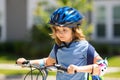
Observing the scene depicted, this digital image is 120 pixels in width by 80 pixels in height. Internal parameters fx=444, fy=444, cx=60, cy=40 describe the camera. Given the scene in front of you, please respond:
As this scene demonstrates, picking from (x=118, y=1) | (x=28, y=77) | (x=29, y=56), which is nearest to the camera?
(x=28, y=77)

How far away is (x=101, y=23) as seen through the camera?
23.2m

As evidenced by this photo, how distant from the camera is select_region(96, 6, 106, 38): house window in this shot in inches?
911

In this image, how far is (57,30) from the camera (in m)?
3.90

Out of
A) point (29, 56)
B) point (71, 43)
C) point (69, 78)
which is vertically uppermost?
point (71, 43)

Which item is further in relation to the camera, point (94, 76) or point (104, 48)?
point (104, 48)

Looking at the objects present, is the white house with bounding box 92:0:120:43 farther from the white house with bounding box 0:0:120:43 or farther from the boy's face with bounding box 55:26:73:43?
the boy's face with bounding box 55:26:73:43

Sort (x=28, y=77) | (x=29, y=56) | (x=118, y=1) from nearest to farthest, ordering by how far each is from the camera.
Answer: (x=28, y=77), (x=29, y=56), (x=118, y=1)

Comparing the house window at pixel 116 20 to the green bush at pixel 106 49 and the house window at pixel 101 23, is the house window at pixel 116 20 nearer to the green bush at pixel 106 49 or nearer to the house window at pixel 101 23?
the house window at pixel 101 23

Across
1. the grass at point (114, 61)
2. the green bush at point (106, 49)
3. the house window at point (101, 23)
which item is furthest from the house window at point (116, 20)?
the grass at point (114, 61)

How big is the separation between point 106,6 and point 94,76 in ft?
62.9

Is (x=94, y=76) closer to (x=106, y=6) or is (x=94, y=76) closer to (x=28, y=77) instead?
(x=28, y=77)

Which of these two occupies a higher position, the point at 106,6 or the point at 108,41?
the point at 106,6

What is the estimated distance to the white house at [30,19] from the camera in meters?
22.9

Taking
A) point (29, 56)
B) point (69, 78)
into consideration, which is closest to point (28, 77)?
point (69, 78)
